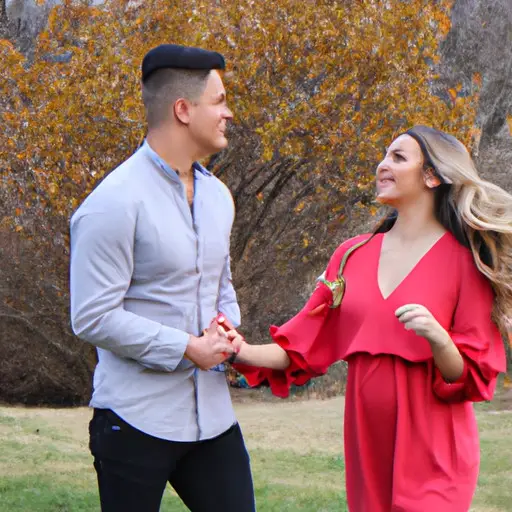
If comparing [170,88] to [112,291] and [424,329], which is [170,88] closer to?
[112,291]

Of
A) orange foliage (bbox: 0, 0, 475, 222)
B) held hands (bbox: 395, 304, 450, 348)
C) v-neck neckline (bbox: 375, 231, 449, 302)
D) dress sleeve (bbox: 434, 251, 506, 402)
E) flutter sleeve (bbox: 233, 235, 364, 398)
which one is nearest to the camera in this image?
held hands (bbox: 395, 304, 450, 348)

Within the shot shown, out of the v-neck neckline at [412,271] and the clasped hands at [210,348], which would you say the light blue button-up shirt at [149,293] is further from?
the v-neck neckline at [412,271]

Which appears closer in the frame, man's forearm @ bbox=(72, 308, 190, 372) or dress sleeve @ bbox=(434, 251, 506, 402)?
man's forearm @ bbox=(72, 308, 190, 372)

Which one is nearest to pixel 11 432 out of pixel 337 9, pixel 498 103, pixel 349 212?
pixel 349 212

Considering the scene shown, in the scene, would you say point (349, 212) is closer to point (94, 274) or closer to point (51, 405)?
point (51, 405)

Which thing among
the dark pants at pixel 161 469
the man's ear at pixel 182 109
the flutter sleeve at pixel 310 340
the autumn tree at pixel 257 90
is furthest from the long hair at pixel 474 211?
the autumn tree at pixel 257 90

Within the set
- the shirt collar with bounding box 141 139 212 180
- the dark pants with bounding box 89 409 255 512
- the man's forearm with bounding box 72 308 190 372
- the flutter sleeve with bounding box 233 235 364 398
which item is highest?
the shirt collar with bounding box 141 139 212 180

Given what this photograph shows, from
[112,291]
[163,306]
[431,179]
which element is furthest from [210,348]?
[431,179]

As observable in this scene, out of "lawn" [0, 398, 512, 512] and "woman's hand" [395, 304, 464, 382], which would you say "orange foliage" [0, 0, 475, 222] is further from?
"woman's hand" [395, 304, 464, 382]

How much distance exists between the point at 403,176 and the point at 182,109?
2.56ft

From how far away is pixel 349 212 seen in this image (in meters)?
11.2

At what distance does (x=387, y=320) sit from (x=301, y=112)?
6893 millimetres

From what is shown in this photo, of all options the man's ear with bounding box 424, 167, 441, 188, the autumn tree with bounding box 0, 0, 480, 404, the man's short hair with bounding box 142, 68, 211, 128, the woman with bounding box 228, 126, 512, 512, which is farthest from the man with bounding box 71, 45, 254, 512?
the autumn tree with bounding box 0, 0, 480, 404

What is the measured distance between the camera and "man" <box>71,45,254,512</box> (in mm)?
2750
